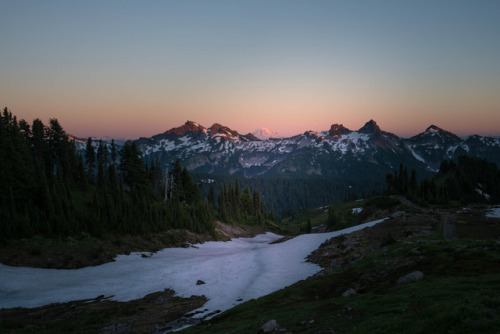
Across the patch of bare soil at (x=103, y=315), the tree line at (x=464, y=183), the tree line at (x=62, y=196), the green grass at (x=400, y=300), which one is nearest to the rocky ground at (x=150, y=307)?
the patch of bare soil at (x=103, y=315)

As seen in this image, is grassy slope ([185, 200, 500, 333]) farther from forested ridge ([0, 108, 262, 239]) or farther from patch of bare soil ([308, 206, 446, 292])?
forested ridge ([0, 108, 262, 239])

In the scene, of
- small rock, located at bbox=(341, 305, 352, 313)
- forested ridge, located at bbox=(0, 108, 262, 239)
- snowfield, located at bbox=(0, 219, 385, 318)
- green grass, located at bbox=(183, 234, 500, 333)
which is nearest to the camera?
green grass, located at bbox=(183, 234, 500, 333)

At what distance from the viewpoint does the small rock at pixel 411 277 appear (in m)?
18.3

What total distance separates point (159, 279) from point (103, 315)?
1264 cm

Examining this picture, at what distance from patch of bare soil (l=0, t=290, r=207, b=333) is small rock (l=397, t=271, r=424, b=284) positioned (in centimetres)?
1754

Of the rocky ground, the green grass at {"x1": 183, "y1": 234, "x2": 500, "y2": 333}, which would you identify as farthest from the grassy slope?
the rocky ground

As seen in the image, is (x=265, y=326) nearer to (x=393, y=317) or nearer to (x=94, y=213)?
(x=393, y=317)

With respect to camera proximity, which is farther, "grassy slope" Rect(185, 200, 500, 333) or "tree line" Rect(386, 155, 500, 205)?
"tree line" Rect(386, 155, 500, 205)

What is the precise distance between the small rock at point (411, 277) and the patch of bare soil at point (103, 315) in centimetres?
1754

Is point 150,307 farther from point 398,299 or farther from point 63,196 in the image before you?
point 63,196

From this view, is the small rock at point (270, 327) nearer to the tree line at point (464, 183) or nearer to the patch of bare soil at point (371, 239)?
the patch of bare soil at point (371, 239)

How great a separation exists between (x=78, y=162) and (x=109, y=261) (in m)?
42.2

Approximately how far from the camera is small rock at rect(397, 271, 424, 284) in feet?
60.1

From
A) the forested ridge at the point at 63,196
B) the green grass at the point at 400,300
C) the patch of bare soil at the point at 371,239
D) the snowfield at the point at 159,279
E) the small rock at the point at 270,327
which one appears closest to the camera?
the green grass at the point at 400,300
